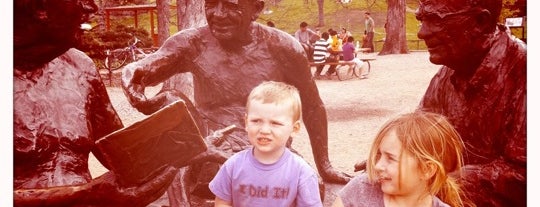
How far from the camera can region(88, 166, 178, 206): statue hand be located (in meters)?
2.59

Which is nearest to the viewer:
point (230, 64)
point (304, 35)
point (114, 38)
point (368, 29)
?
point (230, 64)

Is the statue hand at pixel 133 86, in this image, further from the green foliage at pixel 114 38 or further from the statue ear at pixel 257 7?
the green foliage at pixel 114 38

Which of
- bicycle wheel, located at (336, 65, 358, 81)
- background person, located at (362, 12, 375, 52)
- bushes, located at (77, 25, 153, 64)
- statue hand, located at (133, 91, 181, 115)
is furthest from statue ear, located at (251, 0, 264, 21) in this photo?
bicycle wheel, located at (336, 65, 358, 81)

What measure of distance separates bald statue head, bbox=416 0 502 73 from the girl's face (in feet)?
1.92

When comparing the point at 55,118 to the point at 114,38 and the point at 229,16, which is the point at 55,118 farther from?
the point at 114,38

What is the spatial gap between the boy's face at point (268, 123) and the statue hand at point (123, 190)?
1.45 feet

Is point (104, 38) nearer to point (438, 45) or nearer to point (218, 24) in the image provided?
point (218, 24)

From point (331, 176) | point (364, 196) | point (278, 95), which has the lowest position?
point (331, 176)

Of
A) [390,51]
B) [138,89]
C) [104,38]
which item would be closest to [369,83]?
[390,51]

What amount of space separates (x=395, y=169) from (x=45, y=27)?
1.33 meters

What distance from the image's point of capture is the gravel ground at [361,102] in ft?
23.6

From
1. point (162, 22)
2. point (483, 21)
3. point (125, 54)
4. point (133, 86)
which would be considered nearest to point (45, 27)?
point (133, 86)

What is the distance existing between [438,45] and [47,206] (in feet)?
5.15

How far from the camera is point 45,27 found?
254 centimetres
